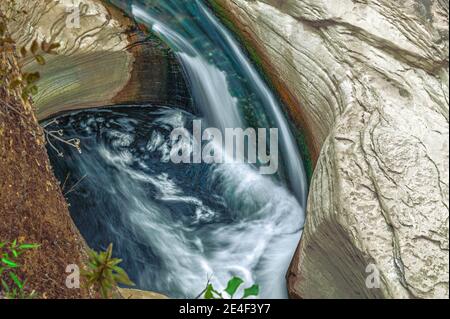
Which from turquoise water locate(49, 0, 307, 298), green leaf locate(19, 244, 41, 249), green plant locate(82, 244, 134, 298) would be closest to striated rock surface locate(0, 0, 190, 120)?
turquoise water locate(49, 0, 307, 298)

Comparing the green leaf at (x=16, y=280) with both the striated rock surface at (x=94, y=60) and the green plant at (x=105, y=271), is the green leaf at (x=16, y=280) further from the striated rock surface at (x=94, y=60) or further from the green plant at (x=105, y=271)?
the striated rock surface at (x=94, y=60)

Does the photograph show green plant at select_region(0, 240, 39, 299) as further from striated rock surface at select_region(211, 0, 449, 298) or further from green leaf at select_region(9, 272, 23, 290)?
striated rock surface at select_region(211, 0, 449, 298)

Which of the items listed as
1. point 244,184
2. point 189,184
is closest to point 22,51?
point 189,184

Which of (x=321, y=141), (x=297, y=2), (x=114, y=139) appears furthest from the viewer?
(x=114, y=139)

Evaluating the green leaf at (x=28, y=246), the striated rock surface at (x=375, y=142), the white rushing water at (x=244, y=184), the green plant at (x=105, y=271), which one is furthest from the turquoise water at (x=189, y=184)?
the green plant at (x=105, y=271)
